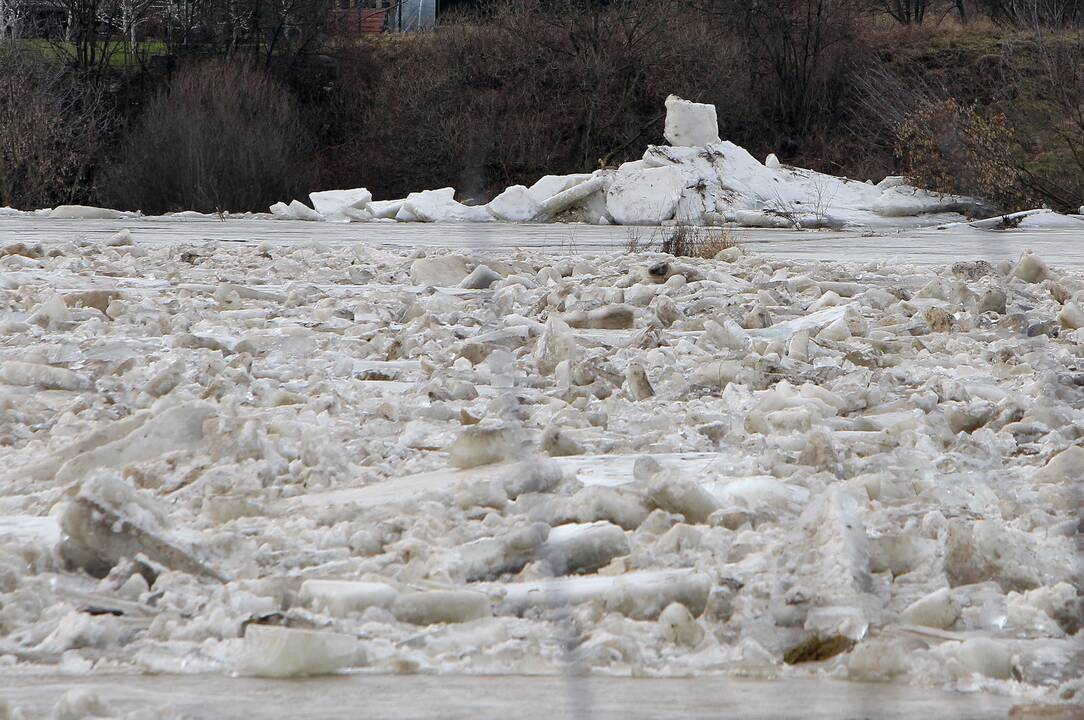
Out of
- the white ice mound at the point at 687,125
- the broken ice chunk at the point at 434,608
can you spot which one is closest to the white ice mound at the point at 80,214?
the white ice mound at the point at 687,125

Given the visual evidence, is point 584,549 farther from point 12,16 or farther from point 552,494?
point 12,16

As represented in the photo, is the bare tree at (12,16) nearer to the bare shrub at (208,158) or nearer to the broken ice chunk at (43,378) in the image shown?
the bare shrub at (208,158)

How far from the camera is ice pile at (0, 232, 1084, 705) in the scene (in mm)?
1350

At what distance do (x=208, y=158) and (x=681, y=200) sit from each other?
8.20 meters

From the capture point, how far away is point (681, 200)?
12906 mm

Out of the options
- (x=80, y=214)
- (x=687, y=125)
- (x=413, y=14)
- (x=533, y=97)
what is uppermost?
(x=413, y=14)

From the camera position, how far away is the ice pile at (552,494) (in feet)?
4.43

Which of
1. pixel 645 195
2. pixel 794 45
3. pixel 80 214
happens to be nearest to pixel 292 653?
pixel 80 214

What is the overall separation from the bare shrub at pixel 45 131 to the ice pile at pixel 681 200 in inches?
286

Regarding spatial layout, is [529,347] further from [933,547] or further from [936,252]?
[936,252]

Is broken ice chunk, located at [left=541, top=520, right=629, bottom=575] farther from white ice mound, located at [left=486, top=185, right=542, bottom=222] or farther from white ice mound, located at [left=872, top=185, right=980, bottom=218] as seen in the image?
white ice mound, located at [left=872, top=185, right=980, bottom=218]

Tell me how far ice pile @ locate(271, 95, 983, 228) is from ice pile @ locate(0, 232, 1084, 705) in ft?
29.6

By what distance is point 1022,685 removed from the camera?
4.01 feet

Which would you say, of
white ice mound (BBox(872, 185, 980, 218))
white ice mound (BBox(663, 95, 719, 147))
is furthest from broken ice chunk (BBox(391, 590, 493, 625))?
white ice mound (BBox(663, 95, 719, 147))
